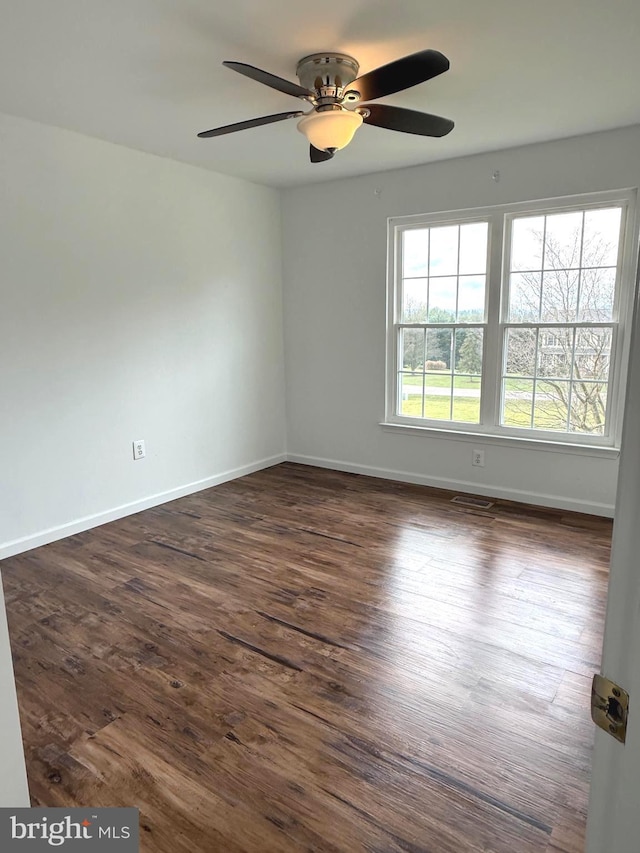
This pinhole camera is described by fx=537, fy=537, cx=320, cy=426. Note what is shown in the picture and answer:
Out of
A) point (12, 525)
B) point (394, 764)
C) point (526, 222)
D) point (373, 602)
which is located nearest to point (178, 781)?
point (394, 764)

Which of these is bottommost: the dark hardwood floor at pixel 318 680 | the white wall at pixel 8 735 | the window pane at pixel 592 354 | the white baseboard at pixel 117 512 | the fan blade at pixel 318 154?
the dark hardwood floor at pixel 318 680

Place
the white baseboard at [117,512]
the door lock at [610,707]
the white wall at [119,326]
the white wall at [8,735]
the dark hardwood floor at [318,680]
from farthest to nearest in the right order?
the white baseboard at [117,512] → the white wall at [119,326] → the dark hardwood floor at [318,680] → the white wall at [8,735] → the door lock at [610,707]

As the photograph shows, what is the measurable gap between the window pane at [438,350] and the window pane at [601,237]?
111 cm

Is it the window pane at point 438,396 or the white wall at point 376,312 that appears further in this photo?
the window pane at point 438,396

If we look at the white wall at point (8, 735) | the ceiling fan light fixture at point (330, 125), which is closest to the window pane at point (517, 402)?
the ceiling fan light fixture at point (330, 125)

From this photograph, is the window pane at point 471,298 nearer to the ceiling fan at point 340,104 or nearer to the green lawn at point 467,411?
the green lawn at point 467,411

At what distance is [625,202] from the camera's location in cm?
351

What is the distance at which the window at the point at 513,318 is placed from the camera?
368 centimetres

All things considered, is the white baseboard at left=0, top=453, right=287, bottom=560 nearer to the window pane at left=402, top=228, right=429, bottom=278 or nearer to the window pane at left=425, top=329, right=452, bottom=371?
the window pane at left=425, top=329, right=452, bottom=371

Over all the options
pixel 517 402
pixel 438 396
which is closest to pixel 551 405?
pixel 517 402

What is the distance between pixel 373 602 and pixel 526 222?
9.57 feet

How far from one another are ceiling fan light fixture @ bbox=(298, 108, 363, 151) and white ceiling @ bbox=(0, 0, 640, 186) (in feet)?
0.88

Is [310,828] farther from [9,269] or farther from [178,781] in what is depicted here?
[9,269]

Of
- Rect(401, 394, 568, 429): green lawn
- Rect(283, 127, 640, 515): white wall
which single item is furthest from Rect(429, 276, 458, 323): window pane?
Rect(401, 394, 568, 429): green lawn
